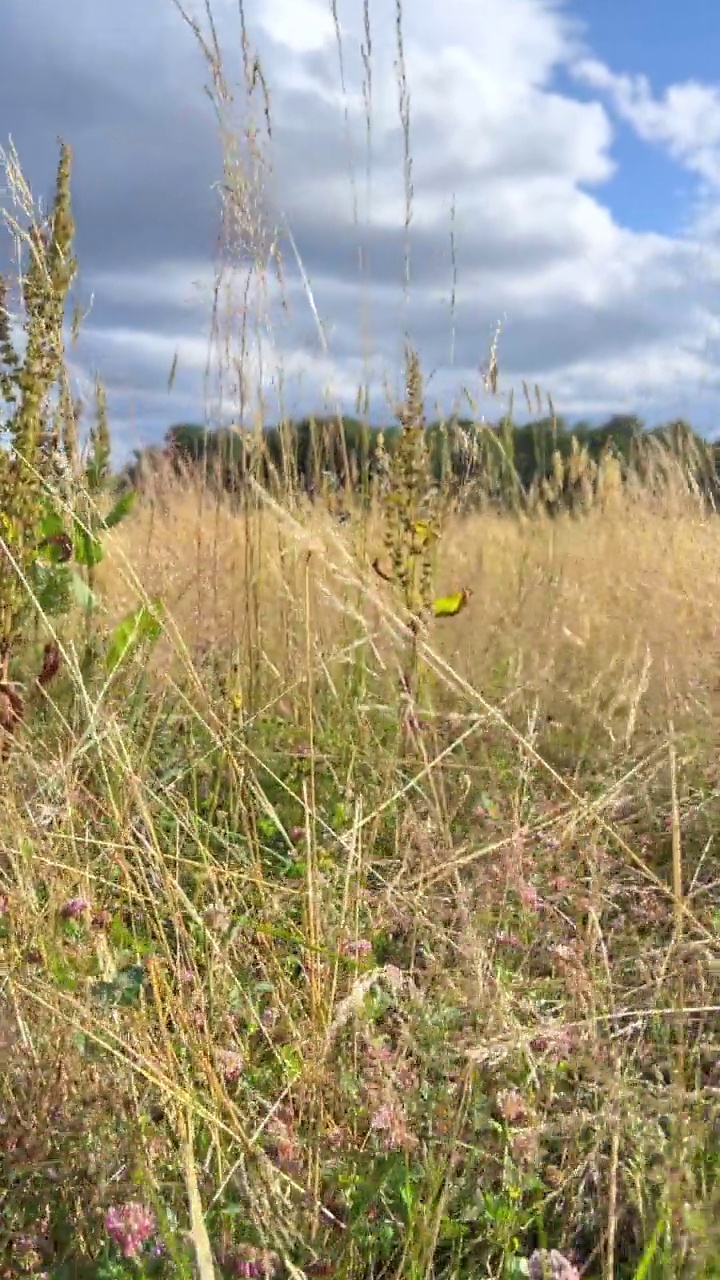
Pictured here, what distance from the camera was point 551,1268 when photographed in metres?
1.03

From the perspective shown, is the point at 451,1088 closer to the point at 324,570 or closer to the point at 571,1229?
the point at 571,1229

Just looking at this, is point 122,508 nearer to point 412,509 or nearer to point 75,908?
point 412,509

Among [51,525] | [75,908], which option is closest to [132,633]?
[51,525]

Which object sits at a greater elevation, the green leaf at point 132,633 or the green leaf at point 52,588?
the green leaf at point 52,588

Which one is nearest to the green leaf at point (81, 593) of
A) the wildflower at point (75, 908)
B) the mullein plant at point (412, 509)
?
the mullein plant at point (412, 509)

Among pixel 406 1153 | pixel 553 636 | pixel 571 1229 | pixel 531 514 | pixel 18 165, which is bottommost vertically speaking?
pixel 571 1229

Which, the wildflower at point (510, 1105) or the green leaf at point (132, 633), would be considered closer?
the wildflower at point (510, 1105)

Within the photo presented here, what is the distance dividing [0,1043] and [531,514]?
11.1ft

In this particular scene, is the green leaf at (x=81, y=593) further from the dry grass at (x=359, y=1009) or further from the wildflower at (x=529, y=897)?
the wildflower at (x=529, y=897)

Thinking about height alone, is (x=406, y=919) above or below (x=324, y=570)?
below

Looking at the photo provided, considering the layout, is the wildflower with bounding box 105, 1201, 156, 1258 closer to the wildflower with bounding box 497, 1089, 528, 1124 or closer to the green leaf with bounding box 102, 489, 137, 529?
the wildflower with bounding box 497, 1089, 528, 1124

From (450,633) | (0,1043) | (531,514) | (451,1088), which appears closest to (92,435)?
(450,633)

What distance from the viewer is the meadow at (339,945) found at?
1.16 m

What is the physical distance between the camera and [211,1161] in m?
1.24
